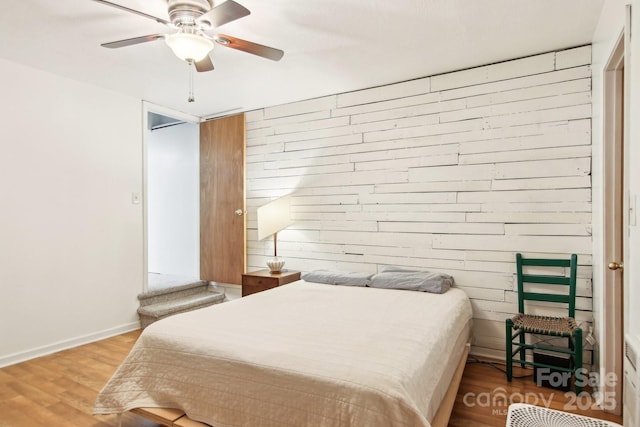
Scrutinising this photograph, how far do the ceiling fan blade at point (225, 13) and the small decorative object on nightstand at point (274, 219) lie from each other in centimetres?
197

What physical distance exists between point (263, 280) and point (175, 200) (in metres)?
2.36

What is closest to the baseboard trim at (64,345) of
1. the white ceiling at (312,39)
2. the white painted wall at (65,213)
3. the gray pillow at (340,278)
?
the white painted wall at (65,213)

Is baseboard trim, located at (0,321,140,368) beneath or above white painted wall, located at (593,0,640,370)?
beneath

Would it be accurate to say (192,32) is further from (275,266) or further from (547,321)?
(547,321)

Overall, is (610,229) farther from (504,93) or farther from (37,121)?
(37,121)

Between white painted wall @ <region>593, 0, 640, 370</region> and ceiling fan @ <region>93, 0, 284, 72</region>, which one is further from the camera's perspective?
ceiling fan @ <region>93, 0, 284, 72</region>

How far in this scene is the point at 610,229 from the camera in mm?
2148

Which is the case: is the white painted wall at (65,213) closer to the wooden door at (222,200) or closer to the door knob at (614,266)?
the wooden door at (222,200)

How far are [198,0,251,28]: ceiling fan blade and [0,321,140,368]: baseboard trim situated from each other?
2.98 meters

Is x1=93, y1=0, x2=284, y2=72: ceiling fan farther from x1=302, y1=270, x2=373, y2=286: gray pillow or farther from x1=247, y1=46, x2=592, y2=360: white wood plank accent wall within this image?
x1=302, y1=270, x2=373, y2=286: gray pillow

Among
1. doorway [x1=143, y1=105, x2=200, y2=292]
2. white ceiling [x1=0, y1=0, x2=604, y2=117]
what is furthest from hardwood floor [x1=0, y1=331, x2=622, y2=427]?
white ceiling [x1=0, y1=0, x2=604, y2=117]

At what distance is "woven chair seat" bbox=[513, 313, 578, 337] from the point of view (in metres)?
2.32

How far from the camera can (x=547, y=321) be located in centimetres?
254

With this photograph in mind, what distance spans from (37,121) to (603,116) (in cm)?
419
